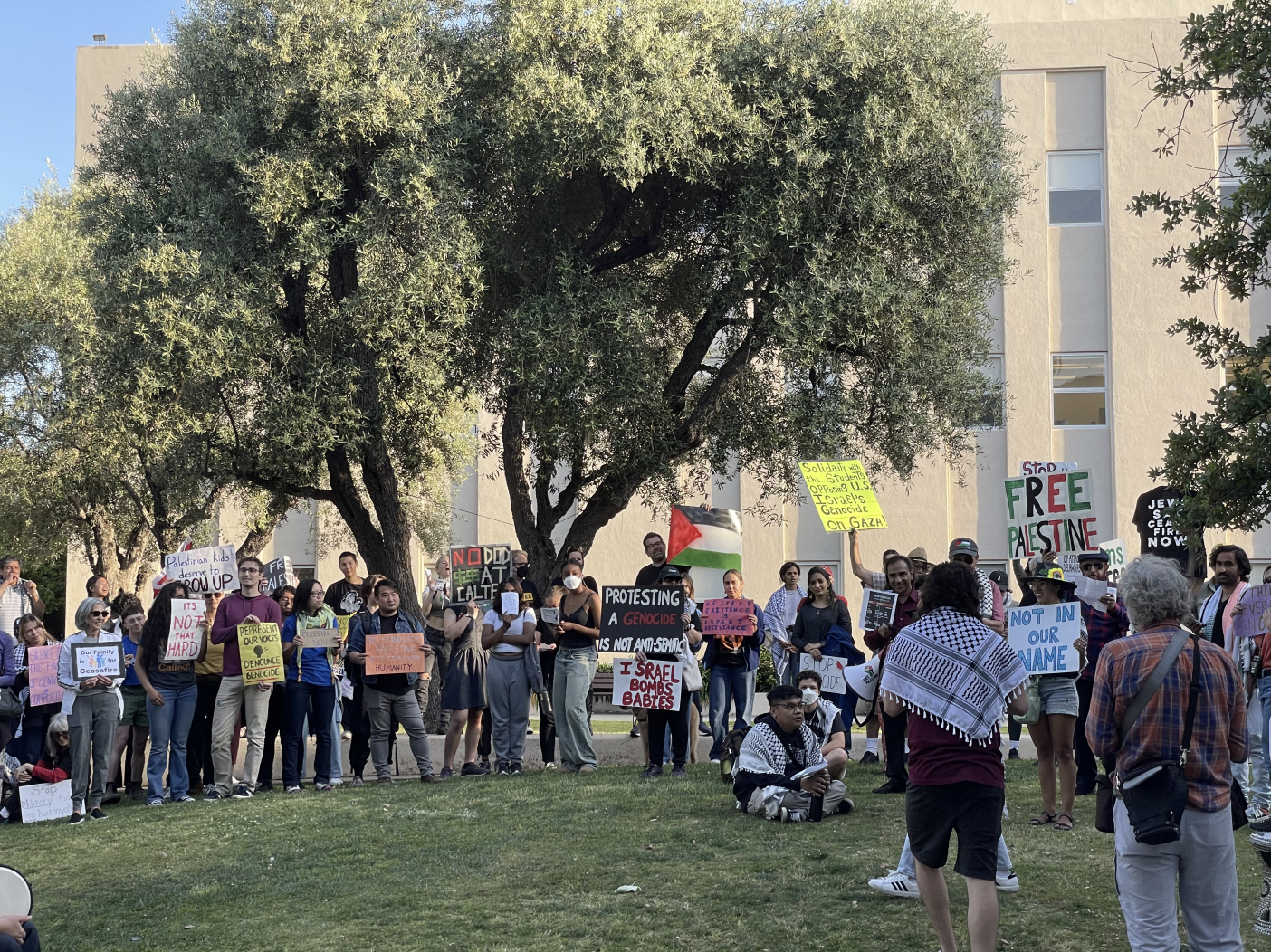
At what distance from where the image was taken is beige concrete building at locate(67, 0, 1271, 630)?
27.3m

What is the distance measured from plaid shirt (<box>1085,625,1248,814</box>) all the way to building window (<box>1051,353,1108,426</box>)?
2359 centimetres

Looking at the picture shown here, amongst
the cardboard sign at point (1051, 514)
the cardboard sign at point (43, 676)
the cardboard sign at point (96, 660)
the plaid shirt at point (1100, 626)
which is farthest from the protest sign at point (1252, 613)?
the cardboard sign at point (43, 676)

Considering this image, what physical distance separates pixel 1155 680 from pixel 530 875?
4568 millimetres

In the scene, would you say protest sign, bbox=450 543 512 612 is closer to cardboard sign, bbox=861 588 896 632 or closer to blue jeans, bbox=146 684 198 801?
blue jeans, bbox=146 684 198 801

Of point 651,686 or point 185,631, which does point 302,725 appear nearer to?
point 185,631

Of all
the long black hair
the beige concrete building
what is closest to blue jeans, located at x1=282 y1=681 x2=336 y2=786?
the long black hair

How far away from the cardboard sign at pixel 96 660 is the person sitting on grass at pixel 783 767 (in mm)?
5620

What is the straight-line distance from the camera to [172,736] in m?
12.1

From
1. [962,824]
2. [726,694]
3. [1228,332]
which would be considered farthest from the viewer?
[726,694]

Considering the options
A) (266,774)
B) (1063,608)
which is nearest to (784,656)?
(1063,608)

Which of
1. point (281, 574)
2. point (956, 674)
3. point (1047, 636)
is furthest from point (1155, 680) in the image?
point (281, 574)

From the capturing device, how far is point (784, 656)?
12.8 m

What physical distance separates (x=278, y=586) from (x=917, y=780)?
35.1 feet

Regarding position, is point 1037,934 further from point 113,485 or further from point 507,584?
point 113,485
